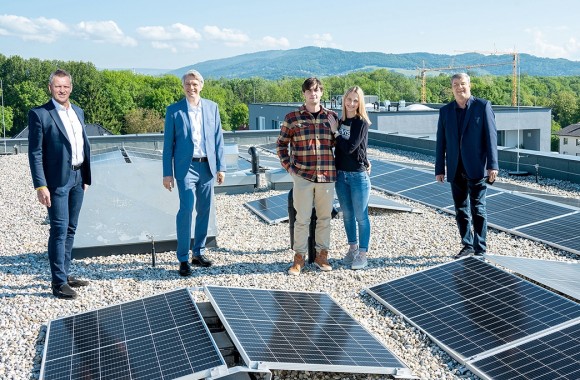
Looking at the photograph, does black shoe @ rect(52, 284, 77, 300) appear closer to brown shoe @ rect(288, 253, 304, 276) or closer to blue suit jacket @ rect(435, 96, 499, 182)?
brown shoe @ rect(288, 253, 304, 276)

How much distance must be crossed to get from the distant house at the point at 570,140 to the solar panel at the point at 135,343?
3000 inches

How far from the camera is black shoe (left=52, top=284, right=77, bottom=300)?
6.21 metres

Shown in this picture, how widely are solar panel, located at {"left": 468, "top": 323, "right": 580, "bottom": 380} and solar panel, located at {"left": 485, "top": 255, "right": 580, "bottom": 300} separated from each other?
57 cm

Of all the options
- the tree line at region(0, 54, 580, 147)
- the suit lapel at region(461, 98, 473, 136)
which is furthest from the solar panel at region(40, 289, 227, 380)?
the tree line at region(0, 54, 580, 147)

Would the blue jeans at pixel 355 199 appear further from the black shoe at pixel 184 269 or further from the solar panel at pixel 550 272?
the black shoe at pixel 184 269

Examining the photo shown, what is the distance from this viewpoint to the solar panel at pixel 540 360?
4113 mm

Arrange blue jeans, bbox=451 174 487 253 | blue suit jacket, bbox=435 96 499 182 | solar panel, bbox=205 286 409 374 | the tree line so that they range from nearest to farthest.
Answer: solar panel, bbox=205 286 409 374
blue suit jacket, bbox=435 96 499 182
blue jeans, bbox=451 174 487 253
the tree line

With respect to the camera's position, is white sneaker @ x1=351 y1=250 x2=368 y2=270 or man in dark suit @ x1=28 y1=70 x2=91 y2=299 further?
white sneaker @ x1=351 y1=250 x2=368 y2=270

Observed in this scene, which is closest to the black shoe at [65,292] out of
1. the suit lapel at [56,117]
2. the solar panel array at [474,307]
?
the suit lapel at [56,117]

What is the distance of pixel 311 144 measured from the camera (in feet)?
21.4

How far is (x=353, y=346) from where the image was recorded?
15.0ft

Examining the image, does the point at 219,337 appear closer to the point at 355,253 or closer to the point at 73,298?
the point at 73,298

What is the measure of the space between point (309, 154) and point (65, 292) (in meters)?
2.76

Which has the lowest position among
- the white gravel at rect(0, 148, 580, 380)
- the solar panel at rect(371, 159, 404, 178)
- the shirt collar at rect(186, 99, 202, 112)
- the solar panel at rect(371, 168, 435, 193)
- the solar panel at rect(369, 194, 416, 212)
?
the white gravel at rect(0, 148, 580, 380)
